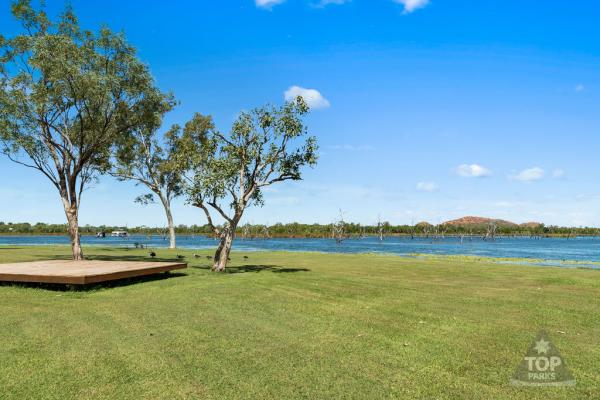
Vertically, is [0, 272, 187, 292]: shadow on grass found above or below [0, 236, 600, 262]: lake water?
above

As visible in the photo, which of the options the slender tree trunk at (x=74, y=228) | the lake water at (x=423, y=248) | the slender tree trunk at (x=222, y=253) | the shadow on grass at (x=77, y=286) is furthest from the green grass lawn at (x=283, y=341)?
the lake water at (x=423, y=248)

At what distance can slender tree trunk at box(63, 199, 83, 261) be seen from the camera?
2634 centimetres

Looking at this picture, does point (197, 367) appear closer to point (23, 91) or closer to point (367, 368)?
point (367, 368)

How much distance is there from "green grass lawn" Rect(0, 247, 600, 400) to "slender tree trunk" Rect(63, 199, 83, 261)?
33.3 ft

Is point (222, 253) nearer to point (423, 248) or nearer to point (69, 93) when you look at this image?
point (69, 93)

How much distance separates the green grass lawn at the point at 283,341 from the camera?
692cm

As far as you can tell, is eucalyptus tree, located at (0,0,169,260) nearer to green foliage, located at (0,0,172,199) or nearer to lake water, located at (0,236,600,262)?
green foliage, located at (0,0,172,199)

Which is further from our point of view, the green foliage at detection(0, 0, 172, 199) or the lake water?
the lake water

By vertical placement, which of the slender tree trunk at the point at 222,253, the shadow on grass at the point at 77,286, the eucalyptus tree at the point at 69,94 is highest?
the eucalyptus tree at the point at 69,94

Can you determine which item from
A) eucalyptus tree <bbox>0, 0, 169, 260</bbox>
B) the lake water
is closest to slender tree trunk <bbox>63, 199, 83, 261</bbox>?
eucalyptus tree <bbox>0, 0, 169, 260</bbox>

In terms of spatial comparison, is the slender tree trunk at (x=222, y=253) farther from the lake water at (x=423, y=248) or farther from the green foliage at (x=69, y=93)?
the lake water at (x=423, y=248)

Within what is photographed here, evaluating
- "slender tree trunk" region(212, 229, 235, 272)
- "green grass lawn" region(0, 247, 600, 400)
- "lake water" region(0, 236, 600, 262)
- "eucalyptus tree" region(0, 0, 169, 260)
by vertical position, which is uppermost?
"eucalyptus tree" region(0, 0, 169, 260)

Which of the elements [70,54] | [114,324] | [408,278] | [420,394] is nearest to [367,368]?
[420,394]

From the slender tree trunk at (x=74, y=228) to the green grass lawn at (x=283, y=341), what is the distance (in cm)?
1015
